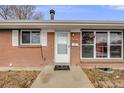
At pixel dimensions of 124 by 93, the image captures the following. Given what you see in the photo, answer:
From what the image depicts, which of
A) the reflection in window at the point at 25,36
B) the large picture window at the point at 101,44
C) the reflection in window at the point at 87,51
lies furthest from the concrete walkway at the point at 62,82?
the reflection in window at the point at 25,36

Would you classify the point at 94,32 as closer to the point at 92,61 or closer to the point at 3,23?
the point at 92,61

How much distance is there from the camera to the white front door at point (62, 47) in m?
14.0

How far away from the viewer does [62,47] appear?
1408 cm

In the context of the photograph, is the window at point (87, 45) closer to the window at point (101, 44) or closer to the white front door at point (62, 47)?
the window at point (101, 44)

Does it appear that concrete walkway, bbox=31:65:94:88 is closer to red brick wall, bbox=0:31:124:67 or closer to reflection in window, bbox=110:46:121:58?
red brick wall, bbox=0:31:124:67

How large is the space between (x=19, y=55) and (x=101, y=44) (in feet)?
18.4

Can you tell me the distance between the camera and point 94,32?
14117 mm

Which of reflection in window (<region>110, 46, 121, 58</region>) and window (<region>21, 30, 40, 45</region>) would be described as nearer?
window (<region>21, 30, 40, 45</region>)

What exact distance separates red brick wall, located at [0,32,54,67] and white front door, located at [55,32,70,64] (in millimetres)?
485

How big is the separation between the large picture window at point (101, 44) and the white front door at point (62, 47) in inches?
41.3

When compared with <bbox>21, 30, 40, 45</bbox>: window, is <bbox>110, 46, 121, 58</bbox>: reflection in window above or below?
below

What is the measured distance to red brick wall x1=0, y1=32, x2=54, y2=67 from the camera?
1382cm

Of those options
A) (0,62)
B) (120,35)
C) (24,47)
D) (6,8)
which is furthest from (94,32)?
(6,8)

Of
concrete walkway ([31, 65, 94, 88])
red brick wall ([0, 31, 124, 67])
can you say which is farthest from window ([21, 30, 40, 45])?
concrete walkway ([31, 65, 94, 88])
